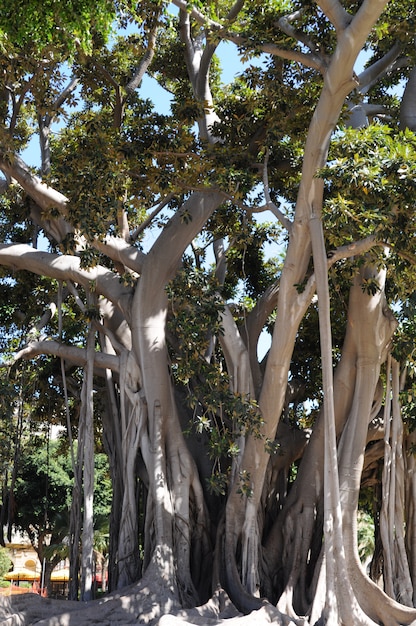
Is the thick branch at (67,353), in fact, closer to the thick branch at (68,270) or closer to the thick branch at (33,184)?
the thick branch at (68,270)

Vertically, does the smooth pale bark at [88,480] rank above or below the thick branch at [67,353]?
below

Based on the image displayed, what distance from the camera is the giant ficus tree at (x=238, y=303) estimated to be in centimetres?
760

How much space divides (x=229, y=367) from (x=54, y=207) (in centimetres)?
283

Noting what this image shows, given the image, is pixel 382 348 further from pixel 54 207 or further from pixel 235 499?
pixel 54 207

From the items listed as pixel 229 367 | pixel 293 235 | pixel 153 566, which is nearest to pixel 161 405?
pixel 229 367

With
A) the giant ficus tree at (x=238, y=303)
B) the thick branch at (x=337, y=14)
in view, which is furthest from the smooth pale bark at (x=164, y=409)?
the thick branch at (x=337, y=14)

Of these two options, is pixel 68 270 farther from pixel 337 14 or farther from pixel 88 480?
pixel 337 14

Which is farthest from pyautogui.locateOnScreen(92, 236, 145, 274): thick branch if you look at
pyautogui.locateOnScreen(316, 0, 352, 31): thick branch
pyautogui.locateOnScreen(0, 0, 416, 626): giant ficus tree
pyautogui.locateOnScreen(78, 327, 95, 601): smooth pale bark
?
pyautogui.locateOnScreen(316, 0, 352, 31): thick branch

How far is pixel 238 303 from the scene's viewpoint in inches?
428

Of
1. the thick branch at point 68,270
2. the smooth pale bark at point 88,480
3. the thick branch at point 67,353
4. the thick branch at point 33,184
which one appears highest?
the thick branch at point 33,184

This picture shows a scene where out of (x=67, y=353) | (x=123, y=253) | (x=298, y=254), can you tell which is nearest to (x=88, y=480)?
(x=67, y=353)

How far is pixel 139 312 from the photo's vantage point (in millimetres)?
9094

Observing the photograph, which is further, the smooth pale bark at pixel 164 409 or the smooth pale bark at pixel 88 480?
the smooth pale bark at pixel 88 480

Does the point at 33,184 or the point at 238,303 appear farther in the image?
the point at 238,303
